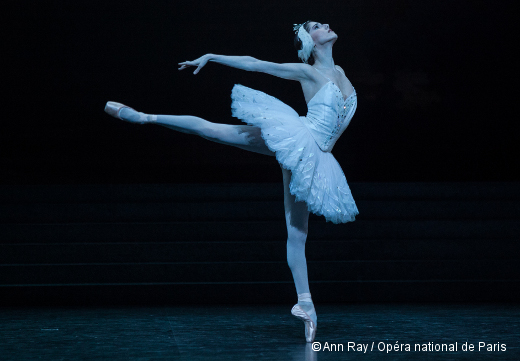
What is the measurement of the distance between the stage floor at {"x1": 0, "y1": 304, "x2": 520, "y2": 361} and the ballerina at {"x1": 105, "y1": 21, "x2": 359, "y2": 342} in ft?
0.89

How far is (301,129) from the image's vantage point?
2.64 meters

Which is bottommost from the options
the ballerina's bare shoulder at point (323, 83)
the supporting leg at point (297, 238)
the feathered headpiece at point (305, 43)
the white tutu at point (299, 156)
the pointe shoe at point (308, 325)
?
the pointe shoe at point (308, 325)

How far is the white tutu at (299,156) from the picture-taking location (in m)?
2.54

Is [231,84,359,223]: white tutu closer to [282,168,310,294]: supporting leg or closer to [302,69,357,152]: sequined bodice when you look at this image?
[302,69,357,152]: sequined bodice

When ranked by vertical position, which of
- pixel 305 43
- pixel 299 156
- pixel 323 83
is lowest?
pixel 299 156

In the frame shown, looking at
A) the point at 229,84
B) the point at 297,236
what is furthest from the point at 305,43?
the point at 229,84

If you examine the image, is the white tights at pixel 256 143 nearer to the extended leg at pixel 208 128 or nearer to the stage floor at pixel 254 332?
the extended leg at pixel 208 128

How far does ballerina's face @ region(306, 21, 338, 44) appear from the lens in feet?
8.95

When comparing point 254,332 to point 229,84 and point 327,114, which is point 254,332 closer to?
point 327,114

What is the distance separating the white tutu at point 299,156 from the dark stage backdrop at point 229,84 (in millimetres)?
2741

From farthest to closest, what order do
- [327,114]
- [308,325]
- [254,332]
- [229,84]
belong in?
[229,84] < [254,332] < [327,114] < [308,325]

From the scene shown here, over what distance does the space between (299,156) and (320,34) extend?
2.04ft

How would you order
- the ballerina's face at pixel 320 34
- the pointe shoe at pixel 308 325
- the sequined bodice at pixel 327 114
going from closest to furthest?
the pointe shoe at pixel 308 325 < the sequined bodice at pixel 327 114 < the ballerina's face at pixel 320 34

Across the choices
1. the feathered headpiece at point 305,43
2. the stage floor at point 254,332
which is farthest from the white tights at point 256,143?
the feathered headpiece at point 305,43
